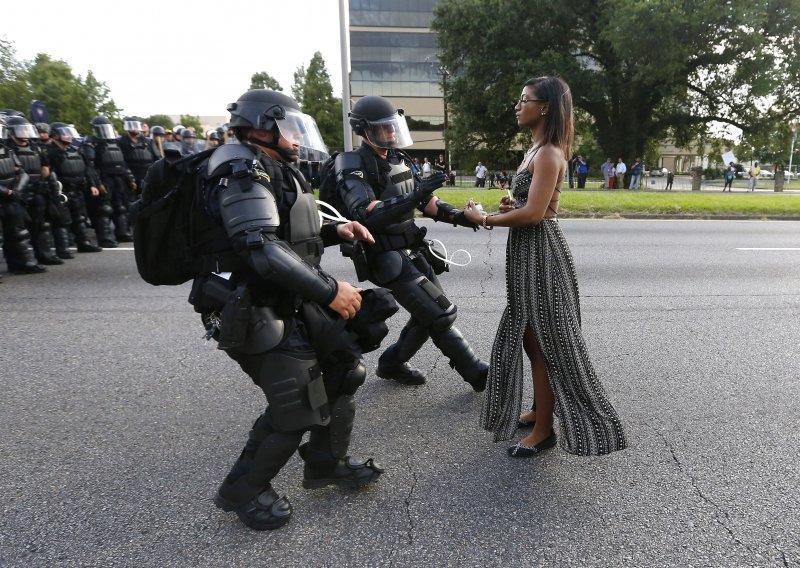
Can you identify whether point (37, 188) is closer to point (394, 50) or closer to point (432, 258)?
point (432, 258)

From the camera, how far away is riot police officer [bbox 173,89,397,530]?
2.00 m

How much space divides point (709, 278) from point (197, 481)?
6.48m

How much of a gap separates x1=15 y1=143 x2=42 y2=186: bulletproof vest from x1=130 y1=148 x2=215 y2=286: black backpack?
694 cm

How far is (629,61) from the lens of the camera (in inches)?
1089

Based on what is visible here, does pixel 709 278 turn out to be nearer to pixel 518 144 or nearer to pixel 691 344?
pixel 691 344

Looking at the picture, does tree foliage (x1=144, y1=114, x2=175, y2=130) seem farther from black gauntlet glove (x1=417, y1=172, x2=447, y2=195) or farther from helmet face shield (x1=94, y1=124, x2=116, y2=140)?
black gauntlet glove (x1=417, y1=172, x2=447, y2=195)

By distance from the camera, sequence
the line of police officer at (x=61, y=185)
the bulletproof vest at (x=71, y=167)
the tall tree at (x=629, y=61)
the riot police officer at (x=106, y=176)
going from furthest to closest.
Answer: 1. the tall tree at (x=629, y=61)
2. the riot police officer at (x=106, y=176)
3. the bulletproof vest at (x=71, y=167)
4. the line of police officer at (x=61, y=185)

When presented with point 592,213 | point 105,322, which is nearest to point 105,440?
point 105,322

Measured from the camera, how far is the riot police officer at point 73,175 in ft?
28.1

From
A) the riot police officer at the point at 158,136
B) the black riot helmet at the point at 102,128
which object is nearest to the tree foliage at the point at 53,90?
the riot police officer at the point at 158,136

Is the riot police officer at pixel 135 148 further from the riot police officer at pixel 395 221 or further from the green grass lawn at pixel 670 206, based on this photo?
the riot police officer at pixel 395 221

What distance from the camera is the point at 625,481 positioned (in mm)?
2586

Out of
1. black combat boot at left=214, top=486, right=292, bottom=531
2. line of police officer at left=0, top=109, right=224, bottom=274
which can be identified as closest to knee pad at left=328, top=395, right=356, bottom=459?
black combat boot at left=214, top=486, right=292, bottom=531

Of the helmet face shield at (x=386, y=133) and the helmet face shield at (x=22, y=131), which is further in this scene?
Answer: the helmet face shield at (x=22, y=131)
